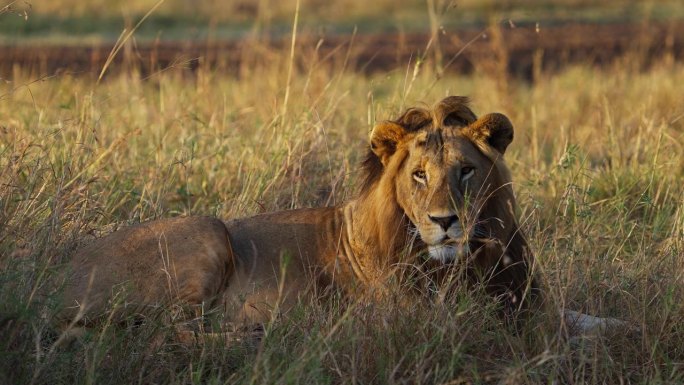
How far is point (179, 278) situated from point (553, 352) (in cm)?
150

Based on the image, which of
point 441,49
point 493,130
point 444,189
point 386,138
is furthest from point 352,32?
point 444,189

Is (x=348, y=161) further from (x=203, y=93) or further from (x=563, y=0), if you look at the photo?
(x=563, y=0)

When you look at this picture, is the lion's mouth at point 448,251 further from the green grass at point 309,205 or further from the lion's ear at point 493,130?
the lion's ear at point 493,130

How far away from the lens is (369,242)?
16.0 feet

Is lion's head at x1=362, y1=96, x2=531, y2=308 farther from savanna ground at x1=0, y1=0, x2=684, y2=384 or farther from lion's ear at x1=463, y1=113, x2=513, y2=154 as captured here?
savanna ground at x1=0, y1=0, x2=684, y2=384

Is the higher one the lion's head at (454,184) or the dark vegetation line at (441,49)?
the lion's head at (454,184)

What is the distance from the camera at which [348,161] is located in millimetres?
6484

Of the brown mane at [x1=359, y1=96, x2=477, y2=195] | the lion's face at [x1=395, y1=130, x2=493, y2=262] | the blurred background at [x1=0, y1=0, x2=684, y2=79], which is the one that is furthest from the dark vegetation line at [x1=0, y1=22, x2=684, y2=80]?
the lion's face at [x1=395, y1=130, x2=493, y2=262]

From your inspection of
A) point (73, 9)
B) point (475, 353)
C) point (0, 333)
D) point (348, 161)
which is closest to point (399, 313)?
point (475, 353)

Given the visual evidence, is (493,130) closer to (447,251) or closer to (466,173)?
(466,173)

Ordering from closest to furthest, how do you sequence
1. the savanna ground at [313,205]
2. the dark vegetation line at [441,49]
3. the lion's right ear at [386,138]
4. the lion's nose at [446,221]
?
1. the savanna ground at [313,205]
2. the lion's nose at [446,221]
3. the lion's right ear at [386,138]
4. the dark vegetation line at [441,49]

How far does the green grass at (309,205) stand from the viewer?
12.9 ft

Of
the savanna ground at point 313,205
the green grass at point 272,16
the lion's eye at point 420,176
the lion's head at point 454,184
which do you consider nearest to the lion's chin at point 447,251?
the lion's head at point 454,184

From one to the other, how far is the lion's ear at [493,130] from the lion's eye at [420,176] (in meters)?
0.26
